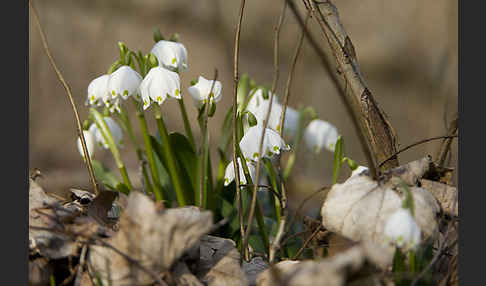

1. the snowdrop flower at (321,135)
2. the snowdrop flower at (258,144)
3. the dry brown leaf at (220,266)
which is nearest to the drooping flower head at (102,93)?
the snowdrop flower at (258,144)

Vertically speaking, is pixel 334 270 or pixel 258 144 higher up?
pixel 258 144

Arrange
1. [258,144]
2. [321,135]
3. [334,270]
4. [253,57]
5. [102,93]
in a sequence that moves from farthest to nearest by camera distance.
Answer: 1. [253,57]
2. [321,135]
3. [102,93]
4. [258,144]
5. [334,270]

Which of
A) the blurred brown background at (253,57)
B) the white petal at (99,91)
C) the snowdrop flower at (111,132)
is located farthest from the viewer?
the blurred brown background at (253,57)

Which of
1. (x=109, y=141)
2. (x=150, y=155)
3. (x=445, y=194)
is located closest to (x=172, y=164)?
(x=150, y=155)

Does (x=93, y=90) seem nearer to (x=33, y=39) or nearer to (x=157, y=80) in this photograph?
(x=157, y=80)

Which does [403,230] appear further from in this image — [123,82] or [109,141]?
[109,141]

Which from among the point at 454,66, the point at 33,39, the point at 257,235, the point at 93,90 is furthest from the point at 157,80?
the point at 454,66

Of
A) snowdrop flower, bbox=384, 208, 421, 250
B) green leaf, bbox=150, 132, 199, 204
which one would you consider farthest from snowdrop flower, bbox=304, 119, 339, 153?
snowdrop flower, bbox=384, 208, 421, 250

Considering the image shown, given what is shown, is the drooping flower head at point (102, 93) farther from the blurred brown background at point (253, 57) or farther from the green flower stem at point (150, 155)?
the blurred brown background at point (253, 57)
